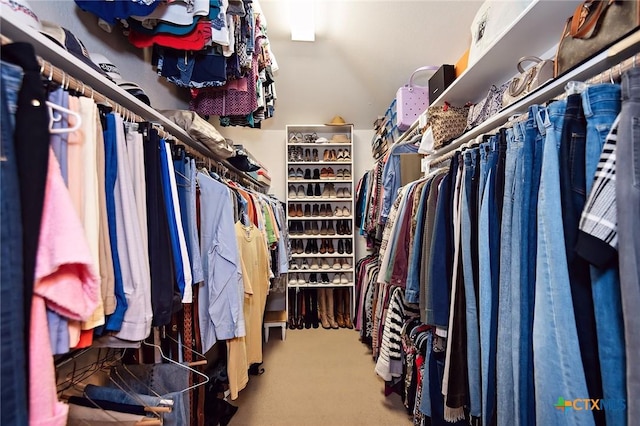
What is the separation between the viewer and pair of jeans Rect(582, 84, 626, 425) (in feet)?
1.79

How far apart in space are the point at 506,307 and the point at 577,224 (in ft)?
0.89

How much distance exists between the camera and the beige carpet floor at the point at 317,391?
170 centimetres

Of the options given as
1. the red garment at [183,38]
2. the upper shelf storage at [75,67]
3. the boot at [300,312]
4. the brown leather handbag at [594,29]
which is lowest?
the boot at [300,312]

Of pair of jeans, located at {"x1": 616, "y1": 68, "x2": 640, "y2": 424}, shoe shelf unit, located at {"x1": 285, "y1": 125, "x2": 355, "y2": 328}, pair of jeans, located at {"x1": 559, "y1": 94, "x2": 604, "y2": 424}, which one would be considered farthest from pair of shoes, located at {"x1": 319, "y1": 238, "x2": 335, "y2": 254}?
pair of jeans, located at {"x1": 616, "y1": 68, "x2": 640, "y2": 424}

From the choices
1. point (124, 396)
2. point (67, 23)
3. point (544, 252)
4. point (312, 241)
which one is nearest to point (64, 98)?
point (67, 23)

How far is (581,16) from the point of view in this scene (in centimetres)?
77

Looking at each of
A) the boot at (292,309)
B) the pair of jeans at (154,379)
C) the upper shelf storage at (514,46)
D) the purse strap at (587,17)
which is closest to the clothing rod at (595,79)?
the purse strap at (587,17)

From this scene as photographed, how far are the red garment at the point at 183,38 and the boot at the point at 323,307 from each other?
280 centimetres

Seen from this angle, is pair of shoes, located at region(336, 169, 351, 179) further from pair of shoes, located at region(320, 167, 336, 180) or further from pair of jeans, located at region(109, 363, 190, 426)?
pair of jeans, located at region(109, 363, 190, 426)

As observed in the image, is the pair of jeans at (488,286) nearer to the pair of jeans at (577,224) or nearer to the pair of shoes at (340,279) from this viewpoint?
the pair of jeans at (577,224)

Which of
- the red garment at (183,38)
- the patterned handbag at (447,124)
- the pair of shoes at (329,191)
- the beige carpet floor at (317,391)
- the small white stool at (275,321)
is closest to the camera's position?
the red garment at (183,38)

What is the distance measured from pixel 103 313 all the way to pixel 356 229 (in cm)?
300

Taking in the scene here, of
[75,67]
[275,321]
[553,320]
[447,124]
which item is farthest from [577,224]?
[275,321]

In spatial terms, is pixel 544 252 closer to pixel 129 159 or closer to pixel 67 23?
pixel 129 159
